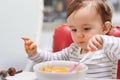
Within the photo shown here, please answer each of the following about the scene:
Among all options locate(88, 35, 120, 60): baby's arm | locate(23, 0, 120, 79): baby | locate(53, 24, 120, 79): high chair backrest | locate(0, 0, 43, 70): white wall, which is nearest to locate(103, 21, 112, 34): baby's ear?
locate(23, 0, 120, 79): baby

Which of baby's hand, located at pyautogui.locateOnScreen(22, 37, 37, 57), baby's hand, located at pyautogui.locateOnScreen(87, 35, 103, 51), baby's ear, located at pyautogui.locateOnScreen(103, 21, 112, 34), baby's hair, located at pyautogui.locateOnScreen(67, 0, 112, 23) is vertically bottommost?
baby's hand, located at pyautogui.locateOnScreen(22, 37, 37, 57)

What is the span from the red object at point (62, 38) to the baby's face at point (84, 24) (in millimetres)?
284

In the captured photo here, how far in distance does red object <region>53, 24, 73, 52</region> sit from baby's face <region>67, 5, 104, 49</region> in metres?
0.28

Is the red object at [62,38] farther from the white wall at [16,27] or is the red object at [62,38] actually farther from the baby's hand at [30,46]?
the baby's hand at [30,46]

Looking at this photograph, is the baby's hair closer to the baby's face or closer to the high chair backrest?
the baby's face

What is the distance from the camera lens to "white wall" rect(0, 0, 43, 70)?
1.30 meters

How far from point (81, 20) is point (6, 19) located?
0.42m

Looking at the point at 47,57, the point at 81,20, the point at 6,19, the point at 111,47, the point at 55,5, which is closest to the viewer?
the point at 111,47

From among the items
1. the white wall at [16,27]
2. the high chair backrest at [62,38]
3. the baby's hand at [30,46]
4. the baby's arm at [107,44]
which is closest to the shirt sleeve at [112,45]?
the baby's arm at [107,44]

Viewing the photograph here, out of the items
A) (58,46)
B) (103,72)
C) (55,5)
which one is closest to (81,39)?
(103,72)

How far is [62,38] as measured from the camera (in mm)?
1399

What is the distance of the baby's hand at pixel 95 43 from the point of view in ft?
2.63

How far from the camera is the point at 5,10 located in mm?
1318

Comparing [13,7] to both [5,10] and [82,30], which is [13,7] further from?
[82,30]
